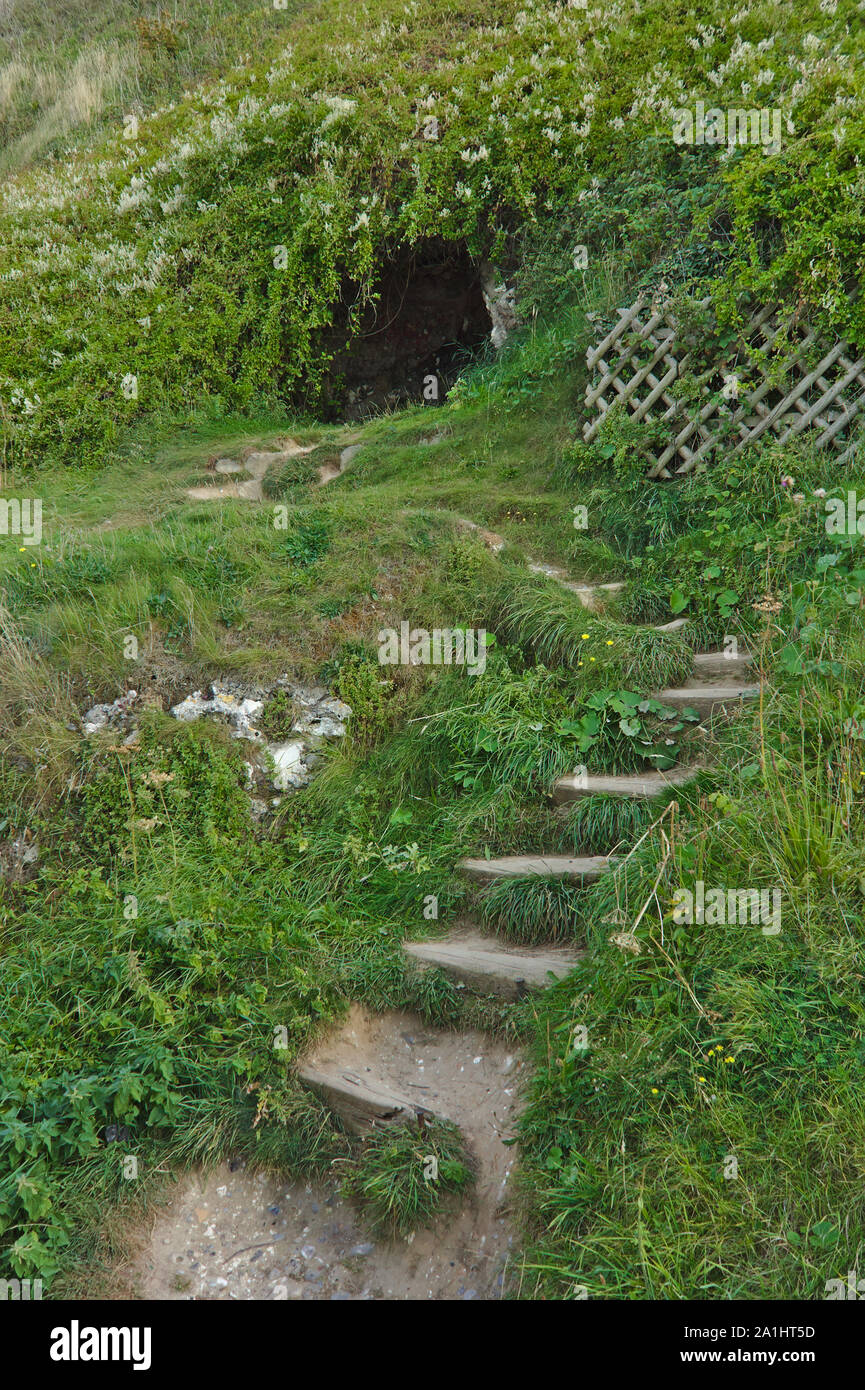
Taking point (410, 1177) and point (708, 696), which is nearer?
point (410, 1177)

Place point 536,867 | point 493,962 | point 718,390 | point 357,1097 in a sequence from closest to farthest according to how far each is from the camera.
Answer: point 357,1097 → point 493,962 → point 536,867 → point 718,390

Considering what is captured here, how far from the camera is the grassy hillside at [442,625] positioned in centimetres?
298

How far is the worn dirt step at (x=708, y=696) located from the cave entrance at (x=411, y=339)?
5803 mm

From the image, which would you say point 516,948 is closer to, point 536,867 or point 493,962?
point 493,962

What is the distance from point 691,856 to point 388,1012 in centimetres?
162

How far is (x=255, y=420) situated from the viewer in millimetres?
8688

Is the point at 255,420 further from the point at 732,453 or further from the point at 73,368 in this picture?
the point at 732,453

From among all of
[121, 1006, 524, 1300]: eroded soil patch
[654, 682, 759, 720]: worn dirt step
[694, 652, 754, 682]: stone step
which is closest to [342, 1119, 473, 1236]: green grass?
[121, 1006, 524, 1300]: eroded soil patch

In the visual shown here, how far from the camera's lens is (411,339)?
992cm

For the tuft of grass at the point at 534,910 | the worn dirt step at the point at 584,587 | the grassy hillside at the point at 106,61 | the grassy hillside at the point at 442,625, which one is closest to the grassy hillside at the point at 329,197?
the grassy hillside at the point at 442,625

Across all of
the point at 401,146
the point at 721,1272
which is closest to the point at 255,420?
the point at 401,146

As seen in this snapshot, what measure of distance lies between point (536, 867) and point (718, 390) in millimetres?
3869

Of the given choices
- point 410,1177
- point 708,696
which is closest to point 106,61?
point 708,696

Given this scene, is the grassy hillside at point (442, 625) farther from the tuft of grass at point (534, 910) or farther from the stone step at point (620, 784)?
the stone step at point (620, 784)
